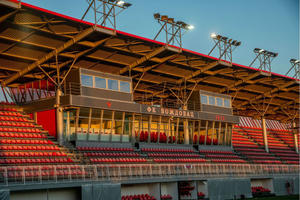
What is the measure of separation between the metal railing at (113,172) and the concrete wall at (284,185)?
1.57m

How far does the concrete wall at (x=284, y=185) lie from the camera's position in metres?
41.1

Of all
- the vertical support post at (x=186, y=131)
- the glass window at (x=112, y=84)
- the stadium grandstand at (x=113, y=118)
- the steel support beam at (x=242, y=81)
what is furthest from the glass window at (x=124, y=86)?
the steel support beam at (x=242, y=81)

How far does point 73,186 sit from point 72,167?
3.76 feet

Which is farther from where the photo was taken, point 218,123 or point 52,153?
point 218,123

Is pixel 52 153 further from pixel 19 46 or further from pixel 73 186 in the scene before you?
pixel 19 46

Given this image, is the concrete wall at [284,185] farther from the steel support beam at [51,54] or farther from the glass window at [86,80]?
the steel support beam at [51,54]

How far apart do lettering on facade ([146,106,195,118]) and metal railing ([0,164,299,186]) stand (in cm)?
867

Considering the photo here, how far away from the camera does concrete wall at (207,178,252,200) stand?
34094 mm

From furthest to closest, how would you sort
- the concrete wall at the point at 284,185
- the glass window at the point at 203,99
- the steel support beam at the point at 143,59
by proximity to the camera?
the glass window at the point at 203,99
the concrete wall at the point at 284,185
the steel support beam at the point at 143,59

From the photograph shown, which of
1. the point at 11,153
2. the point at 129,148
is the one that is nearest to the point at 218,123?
the point at 129,148

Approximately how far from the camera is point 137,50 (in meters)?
36.7

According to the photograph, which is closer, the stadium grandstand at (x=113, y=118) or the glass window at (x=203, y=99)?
the stadium grandstand at (x=113, y=118)

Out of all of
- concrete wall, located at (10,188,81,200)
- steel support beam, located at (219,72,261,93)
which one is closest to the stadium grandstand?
concrete wall, located at (10,188,81,200)

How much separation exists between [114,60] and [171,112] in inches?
331
